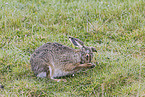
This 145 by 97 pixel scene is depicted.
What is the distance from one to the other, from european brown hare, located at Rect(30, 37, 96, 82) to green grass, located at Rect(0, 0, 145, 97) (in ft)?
0.64

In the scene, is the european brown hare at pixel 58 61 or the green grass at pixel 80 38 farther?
the european brown hare at pixel 58 61

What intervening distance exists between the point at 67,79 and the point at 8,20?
291 centimetres

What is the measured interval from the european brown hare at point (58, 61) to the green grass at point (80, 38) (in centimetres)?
19

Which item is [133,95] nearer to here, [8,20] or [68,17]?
[68,17]

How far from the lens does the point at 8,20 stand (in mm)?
7367

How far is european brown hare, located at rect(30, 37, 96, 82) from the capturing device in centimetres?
561

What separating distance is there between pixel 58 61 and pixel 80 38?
1.59m

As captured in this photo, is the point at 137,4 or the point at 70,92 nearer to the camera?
the point at 70,92

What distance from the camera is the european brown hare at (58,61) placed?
18.4ft

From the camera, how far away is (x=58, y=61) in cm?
578

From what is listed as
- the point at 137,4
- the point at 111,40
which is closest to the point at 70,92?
the point at 111,40

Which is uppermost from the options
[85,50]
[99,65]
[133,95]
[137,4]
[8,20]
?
[137,4]

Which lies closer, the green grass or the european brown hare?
the green grass

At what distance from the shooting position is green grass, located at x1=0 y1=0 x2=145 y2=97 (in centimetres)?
527
